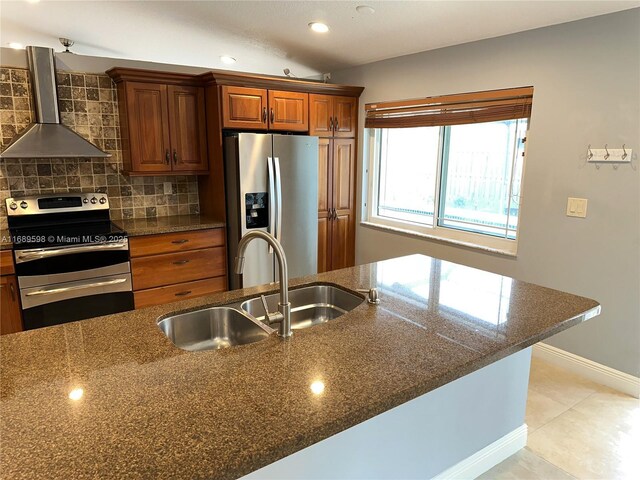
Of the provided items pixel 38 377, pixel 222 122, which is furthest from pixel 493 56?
pixel 38 377

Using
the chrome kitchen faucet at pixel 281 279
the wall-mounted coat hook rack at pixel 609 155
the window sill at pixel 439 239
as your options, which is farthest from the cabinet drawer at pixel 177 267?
the wall-mounted coat hook rack at pixel 609 155

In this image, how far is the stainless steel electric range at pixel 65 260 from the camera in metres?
2.72

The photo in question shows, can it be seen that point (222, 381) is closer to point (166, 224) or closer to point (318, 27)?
point (166, 224)

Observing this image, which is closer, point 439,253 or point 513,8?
point 513,8

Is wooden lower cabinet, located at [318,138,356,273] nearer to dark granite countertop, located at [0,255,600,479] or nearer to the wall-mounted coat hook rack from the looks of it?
the wall-mounted coat hook rack

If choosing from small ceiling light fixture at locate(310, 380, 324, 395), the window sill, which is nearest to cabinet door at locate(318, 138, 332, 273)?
the window sill

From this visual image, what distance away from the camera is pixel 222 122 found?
3359 mm

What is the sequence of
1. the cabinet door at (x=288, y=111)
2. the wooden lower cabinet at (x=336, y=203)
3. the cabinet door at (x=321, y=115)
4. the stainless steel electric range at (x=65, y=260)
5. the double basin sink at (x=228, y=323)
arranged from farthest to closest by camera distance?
1. the wooden lower cabinet at (x=336, y=203)
2. the cabinet door at (x=321, y=115)
3. the cabinet door at (x=288, y=111)
4. the stainless steel electric range at (x=65, y=260)
5. the double basin sink at (x=228, y=323)

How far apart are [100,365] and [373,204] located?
11.5 ft

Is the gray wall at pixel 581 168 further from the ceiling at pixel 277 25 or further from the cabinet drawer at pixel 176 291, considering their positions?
the cabinet drawer at pixel 176 291

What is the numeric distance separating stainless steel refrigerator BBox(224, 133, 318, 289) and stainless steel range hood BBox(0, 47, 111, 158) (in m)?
1.01

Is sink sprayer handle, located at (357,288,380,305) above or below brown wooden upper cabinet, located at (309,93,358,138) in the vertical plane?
below

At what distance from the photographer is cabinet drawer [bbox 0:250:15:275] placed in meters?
2.63

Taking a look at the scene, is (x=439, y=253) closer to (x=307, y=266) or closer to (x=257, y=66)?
(x=307, y=266)
